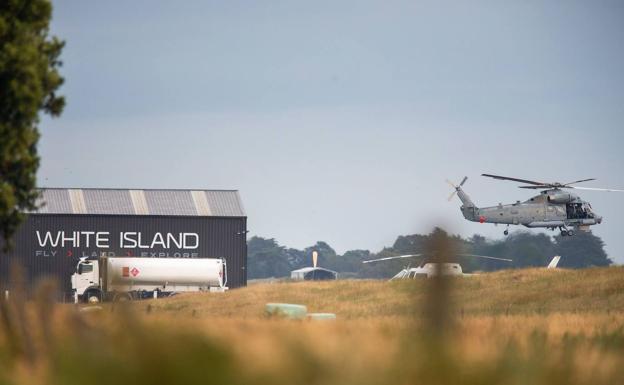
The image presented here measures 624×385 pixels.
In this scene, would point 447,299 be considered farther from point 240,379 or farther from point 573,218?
point 573,218

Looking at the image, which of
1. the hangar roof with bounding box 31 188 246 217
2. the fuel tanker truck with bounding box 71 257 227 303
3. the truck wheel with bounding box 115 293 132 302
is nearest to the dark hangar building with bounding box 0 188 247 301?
the hangar roof with bounding box 31 188 246 217

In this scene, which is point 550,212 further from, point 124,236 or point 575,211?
point 124,236

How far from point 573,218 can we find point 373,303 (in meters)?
30.9

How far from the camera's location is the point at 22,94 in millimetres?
26672

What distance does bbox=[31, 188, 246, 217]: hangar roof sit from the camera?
82.1 metres

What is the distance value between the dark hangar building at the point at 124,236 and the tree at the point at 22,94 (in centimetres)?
5134

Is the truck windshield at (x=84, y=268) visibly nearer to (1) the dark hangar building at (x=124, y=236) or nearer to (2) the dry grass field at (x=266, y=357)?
(1) the dark hangar building at (x=124, y=236)

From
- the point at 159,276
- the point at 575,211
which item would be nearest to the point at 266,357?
the point at 159,276

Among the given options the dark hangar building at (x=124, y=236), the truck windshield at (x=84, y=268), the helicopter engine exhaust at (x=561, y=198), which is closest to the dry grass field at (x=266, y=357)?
the truck windshield at (x=84, y=268)

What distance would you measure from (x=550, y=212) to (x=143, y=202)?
99.6ft

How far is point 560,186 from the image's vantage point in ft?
276

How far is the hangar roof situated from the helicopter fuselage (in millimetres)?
19870

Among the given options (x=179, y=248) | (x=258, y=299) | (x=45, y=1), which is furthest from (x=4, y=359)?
(x=179, y=248)

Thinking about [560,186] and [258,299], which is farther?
[560,186]
